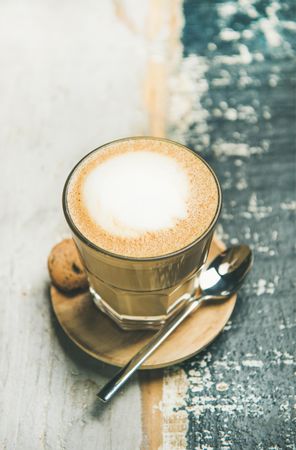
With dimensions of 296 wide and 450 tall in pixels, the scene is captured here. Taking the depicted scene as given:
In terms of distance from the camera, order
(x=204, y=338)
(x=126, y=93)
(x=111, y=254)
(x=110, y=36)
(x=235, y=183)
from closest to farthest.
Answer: (x=111, y=254), (x=204, y=338), (x=235, y=183), (x=126, y=93), (x=110, y=36)

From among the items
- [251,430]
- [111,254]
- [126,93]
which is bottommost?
[251,430]

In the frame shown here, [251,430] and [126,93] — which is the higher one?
[126,93]

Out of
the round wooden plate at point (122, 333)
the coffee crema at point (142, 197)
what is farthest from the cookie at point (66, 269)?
the coffee crema at point (142, 197)

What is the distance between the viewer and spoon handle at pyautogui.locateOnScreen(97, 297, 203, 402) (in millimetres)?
732

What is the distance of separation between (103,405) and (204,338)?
169 millimetres

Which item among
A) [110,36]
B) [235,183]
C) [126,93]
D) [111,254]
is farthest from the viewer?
[110,36]

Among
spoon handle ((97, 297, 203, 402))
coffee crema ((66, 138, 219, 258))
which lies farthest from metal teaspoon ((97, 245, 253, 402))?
coffee crema ((66, 138, 219, 258))

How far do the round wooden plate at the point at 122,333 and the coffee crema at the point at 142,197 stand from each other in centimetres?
16

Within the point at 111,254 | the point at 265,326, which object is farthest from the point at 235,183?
the point at 111,254

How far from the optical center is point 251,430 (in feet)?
2.38

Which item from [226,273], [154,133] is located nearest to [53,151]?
[154,133]

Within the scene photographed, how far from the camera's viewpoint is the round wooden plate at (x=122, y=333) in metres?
0.76

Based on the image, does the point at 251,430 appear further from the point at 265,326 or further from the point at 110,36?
the point at 110,36

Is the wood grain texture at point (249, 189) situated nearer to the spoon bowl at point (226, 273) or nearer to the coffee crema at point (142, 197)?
the spoon bowl at point (226, 273)
